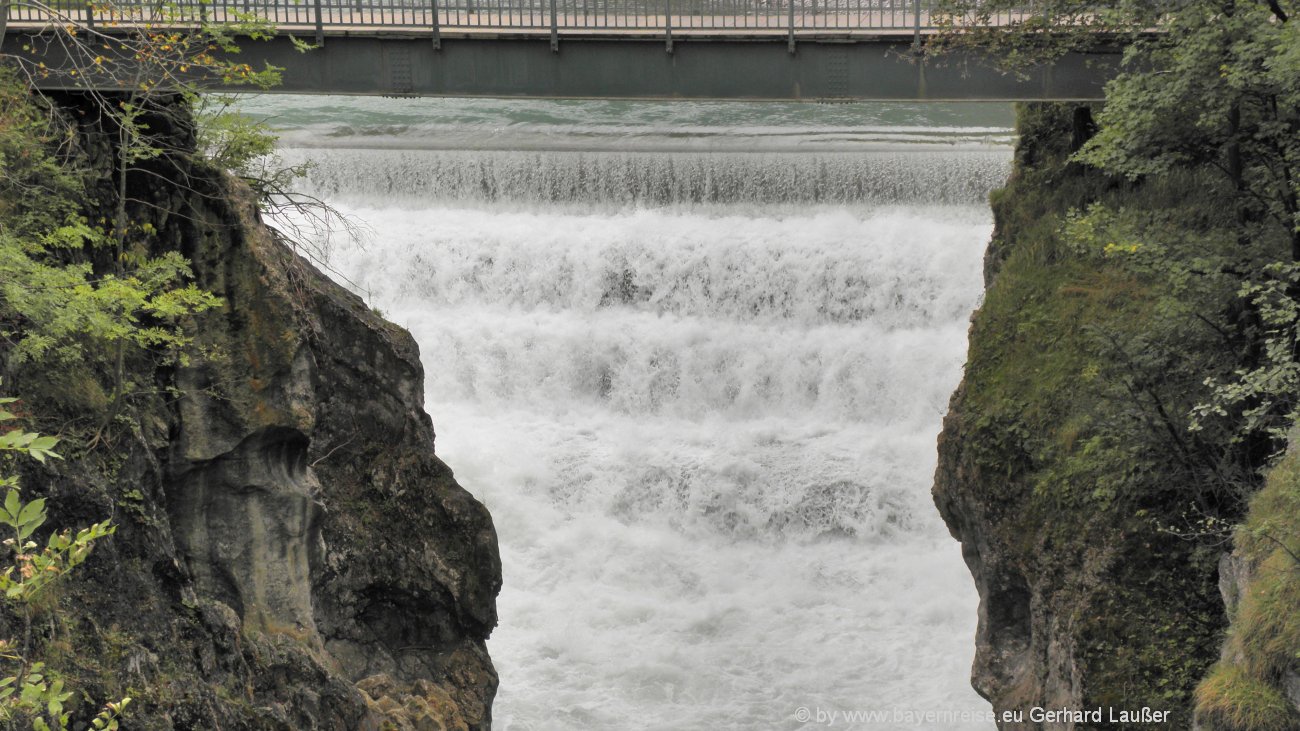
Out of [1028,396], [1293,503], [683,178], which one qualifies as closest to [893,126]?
[683,178]

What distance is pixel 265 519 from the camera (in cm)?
1288

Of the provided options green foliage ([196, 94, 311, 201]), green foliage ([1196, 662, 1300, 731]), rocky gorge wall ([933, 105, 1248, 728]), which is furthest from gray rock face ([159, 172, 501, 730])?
green foliage ([1196, 662, 1300, 731])

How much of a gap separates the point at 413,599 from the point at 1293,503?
31.5 feet

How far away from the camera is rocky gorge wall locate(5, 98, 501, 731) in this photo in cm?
1047

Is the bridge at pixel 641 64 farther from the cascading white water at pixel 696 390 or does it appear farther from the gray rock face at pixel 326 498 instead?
the cascading white water at pixel 696 390

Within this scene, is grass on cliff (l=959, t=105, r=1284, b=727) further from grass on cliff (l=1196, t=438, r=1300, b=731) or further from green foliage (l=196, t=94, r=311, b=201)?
green foliage (l=196, t=94, r=311, b=201)

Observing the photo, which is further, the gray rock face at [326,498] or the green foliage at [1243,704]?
the gray rock face at [326,498]

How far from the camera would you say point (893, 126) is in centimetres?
2994

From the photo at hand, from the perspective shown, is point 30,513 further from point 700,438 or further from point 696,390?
point 696,390

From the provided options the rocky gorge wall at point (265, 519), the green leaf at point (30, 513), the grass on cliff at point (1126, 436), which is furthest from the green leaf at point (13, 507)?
the grass on cliff at point (1126, 436)

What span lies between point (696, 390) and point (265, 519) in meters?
12.1

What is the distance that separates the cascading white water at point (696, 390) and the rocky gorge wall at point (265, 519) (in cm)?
260

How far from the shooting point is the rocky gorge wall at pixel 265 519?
412 inches

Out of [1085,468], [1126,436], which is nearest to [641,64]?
[1085,468]
